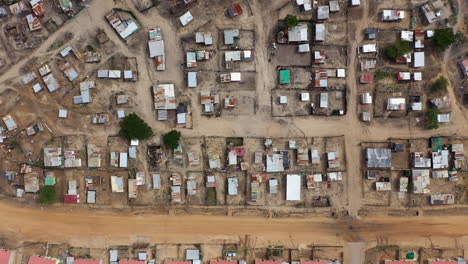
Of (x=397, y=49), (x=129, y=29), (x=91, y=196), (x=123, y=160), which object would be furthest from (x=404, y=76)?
(x=91, y=196)

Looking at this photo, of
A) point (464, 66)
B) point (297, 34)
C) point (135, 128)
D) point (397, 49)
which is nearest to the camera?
point (135, 128)

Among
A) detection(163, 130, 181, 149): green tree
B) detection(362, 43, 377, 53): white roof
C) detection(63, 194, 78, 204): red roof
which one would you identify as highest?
detection(362, 43, 377, 53): white roof

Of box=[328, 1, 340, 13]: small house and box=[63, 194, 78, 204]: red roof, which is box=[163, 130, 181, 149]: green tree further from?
box=[328, 1, 340, 13]: small house

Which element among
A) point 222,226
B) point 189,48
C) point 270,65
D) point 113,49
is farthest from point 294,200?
point 113,49

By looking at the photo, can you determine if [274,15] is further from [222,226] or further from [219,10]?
[222,226]

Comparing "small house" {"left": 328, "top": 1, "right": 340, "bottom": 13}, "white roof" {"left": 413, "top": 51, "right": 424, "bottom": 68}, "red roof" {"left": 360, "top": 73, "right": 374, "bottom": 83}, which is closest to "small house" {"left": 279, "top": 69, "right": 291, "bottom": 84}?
"red roof" {"left": 360, "top": 73, "right": 374, "bottom": 83}

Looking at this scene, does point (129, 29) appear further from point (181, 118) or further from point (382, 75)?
point (382, 75)
